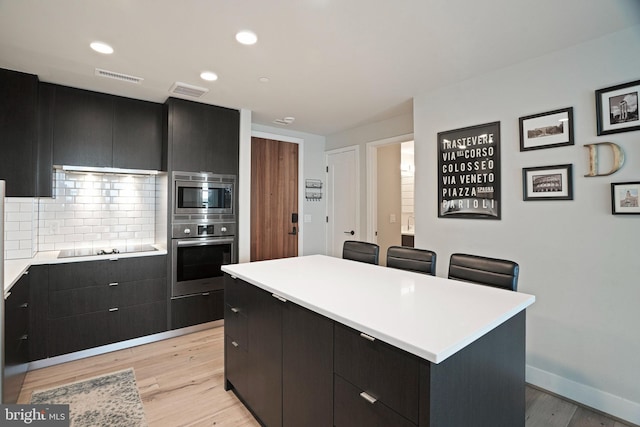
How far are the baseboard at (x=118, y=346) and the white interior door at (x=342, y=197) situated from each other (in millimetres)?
2105

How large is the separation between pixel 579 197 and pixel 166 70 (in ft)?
11.0

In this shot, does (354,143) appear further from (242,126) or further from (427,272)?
(427,272)

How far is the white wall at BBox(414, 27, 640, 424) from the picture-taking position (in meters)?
2.07

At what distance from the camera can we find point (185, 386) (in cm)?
245

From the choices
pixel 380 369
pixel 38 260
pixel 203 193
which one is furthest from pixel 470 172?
pixel 38 260

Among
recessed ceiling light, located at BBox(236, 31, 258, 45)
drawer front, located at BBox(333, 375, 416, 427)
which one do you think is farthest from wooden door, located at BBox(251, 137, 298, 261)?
drawer front, located at BBox(333, 375, 416, 427)

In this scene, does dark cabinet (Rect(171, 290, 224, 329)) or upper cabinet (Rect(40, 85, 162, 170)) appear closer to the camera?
upper cabinet (Rect(40, 85, 162, 170))

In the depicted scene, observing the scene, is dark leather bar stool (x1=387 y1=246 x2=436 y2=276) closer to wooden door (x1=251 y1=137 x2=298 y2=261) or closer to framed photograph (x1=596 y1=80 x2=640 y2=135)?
framed photograph (x1=596 y1=80 x2=640 y2=135)

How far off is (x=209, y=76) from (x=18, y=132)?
1.67m

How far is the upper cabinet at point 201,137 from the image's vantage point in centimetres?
333

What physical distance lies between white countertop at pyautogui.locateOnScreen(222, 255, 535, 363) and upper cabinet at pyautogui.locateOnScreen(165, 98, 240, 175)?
165 cm

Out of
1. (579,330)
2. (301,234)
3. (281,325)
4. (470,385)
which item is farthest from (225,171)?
(579,330)

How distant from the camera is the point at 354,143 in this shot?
464 cm

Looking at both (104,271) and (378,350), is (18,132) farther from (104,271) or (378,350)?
(378,350)
